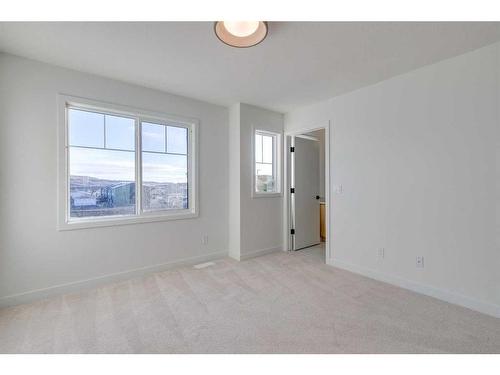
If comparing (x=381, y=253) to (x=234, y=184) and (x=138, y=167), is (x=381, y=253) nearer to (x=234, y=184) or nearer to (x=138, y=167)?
(x=234, y=184)

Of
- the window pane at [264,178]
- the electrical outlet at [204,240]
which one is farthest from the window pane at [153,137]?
the window pane at [264,178]

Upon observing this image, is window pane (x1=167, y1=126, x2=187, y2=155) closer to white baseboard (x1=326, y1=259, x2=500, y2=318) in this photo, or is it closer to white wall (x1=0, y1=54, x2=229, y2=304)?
white wall (x1=0, y1=54, x2=229, y2=304)

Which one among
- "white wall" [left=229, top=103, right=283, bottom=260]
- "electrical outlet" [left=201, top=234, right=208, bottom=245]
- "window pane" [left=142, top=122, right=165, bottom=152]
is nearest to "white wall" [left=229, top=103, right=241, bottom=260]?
"white wall" [left=229, top=103, right=283, bottom=260]

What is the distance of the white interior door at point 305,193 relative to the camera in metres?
4.31

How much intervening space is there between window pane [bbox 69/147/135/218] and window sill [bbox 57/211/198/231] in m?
0.10

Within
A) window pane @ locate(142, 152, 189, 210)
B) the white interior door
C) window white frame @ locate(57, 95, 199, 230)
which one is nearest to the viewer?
window white frame @ locate(57, 95, 199, 230)

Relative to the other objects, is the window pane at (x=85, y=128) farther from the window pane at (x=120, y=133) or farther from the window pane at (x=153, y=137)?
the window pane at (x=153, y=137)

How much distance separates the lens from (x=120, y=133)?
9.91 ft

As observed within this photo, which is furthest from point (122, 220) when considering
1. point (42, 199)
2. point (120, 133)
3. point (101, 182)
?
point (120, 133)

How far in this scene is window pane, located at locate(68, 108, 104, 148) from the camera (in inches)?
106

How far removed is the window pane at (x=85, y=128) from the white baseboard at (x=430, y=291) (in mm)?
3571

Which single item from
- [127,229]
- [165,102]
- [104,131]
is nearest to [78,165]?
[104,131]
